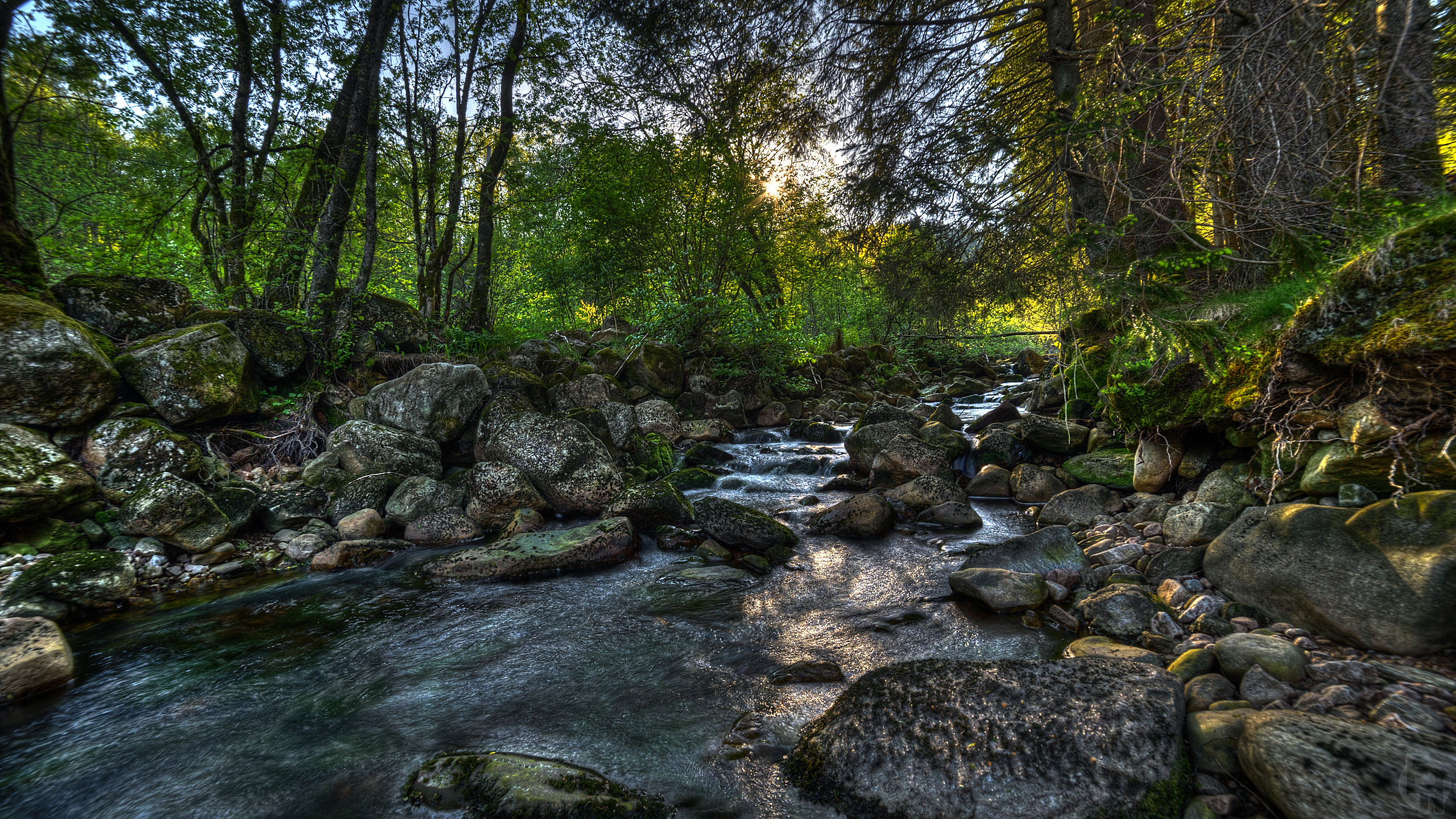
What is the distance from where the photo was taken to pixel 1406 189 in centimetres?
291

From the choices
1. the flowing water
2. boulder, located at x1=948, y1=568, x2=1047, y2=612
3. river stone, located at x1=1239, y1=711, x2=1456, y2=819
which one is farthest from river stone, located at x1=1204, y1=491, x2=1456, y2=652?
the flowing water

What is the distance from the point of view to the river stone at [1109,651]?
2697 millimetres

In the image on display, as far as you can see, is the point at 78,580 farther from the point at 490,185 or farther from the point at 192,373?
the point at 490,185

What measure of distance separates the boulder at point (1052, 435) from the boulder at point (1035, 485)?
453mm

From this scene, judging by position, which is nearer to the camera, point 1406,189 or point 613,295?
point 1406,189

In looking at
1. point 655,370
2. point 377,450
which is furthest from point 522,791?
point 655,370

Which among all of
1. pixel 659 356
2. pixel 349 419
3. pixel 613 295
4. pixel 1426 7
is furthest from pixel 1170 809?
pixel 613 295

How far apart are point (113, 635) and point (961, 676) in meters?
5.88

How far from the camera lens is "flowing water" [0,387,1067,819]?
92.3 inches

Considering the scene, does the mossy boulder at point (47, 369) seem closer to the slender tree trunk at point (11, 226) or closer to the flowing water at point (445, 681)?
the slender tree trunk at point (11, 226)

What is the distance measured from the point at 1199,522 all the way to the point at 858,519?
2.90m

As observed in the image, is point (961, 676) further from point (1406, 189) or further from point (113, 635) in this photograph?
point (113, 635)

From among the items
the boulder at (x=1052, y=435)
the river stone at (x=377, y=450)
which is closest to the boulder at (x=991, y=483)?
the boulder at (x=1052, y=435)

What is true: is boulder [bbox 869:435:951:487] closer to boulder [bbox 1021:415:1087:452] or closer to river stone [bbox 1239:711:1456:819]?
boulder [bbox 1021:415:1087:452]
